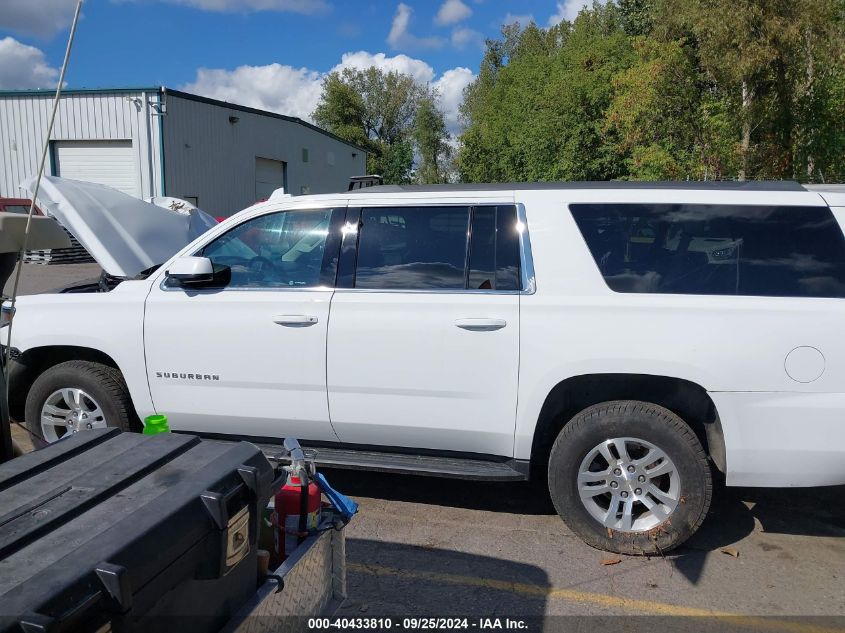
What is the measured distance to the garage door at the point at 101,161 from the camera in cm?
2175

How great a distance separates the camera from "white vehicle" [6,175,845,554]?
11.5ft

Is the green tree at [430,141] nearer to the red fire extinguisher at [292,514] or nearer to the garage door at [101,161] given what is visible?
the garage door at [101,161]

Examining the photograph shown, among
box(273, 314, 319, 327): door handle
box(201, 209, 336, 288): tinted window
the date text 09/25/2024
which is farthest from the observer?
box(201, 209, 336, 288): tinted window

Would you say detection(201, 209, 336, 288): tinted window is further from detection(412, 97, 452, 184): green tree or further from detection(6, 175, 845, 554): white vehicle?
detection(412, 97, 452, 184): green tree

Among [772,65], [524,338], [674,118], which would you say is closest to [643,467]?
[524,338]

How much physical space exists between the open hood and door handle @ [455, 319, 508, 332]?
2.77 metres

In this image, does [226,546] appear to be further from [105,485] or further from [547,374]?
[547,374]

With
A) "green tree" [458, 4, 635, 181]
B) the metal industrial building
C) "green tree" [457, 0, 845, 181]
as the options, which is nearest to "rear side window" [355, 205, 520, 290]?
"green tree" [457, 0, 845, 181]

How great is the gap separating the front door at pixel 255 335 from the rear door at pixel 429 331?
151mm

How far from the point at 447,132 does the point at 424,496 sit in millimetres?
67525

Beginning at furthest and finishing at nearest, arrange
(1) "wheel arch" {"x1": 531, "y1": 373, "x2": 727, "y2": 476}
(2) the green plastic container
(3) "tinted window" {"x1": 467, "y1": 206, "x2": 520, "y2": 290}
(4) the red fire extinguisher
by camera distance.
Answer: (3) "tinted window" {"x1": 467, "y1": 206, "x2": 520, "y2": 290}, (1) "wheel arch" {"x1": 531, "y1": 373, "x2": 727, "y2": 476}, (2) the green plastic container, (4) the red fire extinguisher

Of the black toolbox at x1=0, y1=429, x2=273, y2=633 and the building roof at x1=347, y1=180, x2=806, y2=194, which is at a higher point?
the building roof at x1=347, y1=180, x2=806, y2=194

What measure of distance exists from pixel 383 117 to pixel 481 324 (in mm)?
66562

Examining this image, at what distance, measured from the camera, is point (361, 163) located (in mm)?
43750
